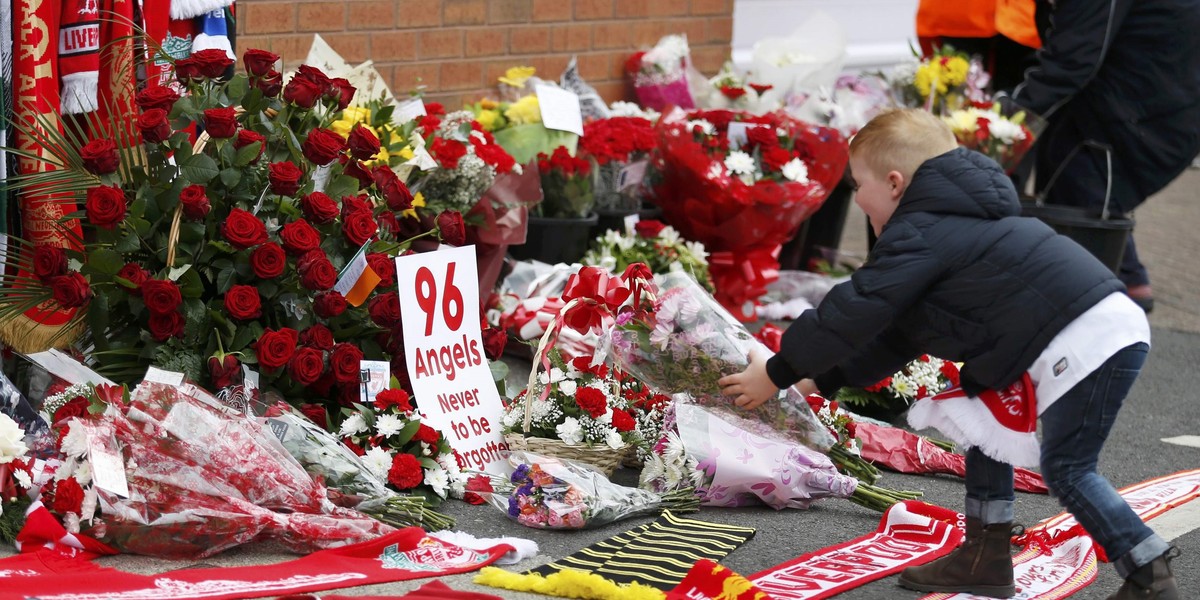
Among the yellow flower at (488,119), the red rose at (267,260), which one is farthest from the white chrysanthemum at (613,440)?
the yellow flower at (488,119)

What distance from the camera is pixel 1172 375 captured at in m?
5.86

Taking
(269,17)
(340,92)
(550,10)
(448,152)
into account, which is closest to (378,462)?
(340,92)

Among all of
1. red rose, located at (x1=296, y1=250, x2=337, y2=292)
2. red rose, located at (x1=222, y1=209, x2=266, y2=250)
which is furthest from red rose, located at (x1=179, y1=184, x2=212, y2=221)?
red rose, located at (x1=296, y1=250, x2=337, y2=292)

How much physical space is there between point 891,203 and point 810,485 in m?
0.91

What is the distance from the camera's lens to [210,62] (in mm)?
3717

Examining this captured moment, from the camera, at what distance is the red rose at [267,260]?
11.8 ft

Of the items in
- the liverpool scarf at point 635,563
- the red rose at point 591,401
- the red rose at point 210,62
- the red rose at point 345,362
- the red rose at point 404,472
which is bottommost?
the liverpool scarf at point 635,563

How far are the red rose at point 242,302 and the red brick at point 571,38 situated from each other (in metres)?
3.14

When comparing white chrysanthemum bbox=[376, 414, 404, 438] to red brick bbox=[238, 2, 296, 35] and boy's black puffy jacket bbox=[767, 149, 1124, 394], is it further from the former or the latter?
red brick bbox=[238, 2, 296, 35]

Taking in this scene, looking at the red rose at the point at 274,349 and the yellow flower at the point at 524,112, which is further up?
the yellow flower at the point at 524,112

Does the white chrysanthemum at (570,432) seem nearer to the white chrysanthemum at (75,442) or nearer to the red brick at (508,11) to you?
the white chrysanthemum at (75,442)

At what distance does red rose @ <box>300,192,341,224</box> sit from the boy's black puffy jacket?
1308mm

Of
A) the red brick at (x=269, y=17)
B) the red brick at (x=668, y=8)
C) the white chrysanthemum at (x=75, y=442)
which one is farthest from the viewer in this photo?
the red brick at (x=668, y=8)

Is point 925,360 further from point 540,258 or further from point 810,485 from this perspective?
point 540,258
